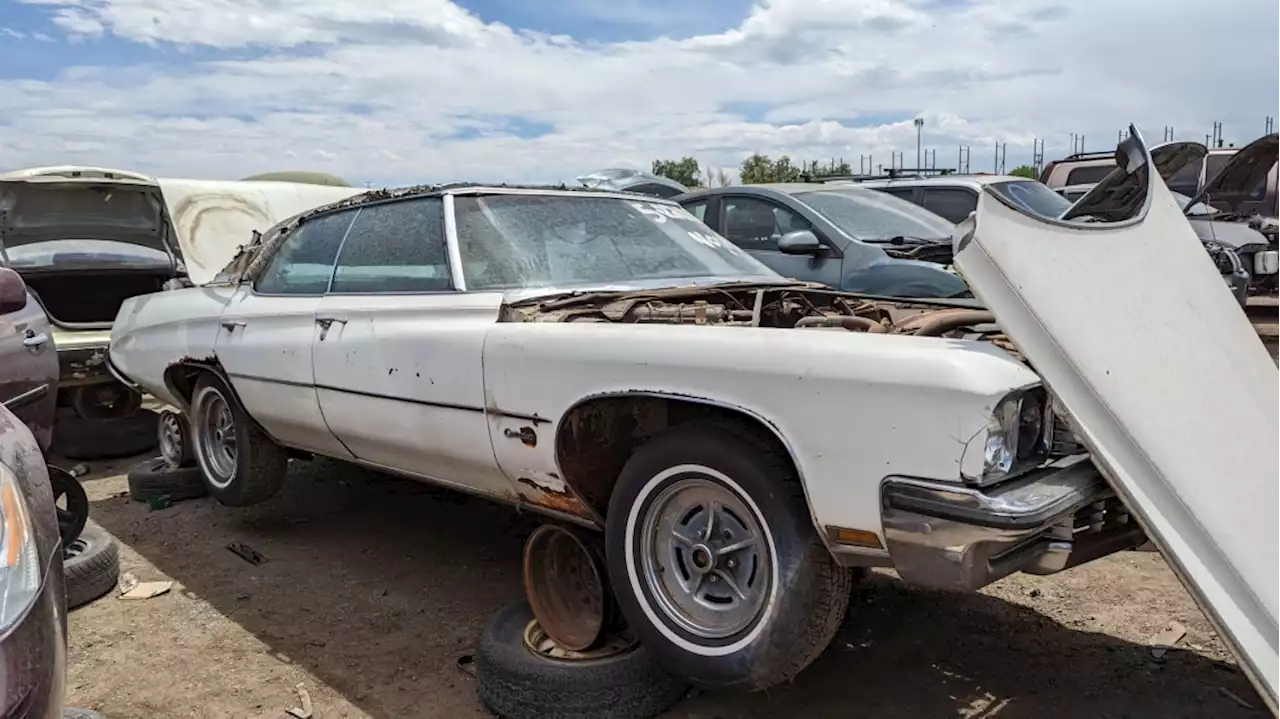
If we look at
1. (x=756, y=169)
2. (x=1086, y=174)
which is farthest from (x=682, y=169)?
(x=1086, y=174)

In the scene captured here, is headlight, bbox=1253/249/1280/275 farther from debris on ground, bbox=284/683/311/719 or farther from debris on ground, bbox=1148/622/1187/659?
debris on ground, bbox=284/683/311/719

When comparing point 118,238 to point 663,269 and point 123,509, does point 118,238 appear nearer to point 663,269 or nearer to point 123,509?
point 123,509

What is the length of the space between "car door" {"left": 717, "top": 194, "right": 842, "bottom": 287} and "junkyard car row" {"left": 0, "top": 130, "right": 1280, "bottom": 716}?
304 cm

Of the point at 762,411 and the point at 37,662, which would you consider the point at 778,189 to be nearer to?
the point at 762,411

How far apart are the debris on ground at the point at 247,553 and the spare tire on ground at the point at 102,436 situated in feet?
8.34

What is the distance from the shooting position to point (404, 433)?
12.1 ft

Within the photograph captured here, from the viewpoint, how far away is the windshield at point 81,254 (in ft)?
22.7

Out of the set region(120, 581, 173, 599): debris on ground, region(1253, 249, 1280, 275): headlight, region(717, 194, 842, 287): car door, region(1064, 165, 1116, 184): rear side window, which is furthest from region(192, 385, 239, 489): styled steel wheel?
region(1064, 165, 1116, 184): rear side window

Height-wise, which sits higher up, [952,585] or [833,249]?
[833,249]

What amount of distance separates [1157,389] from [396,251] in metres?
2.95

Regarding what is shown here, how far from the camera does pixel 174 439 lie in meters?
5.89

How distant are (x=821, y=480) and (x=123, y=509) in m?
4.72

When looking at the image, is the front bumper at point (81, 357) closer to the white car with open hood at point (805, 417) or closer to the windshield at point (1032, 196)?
the white car with open hood at point (805, 417)

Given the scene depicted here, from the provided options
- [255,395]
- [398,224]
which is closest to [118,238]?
[255,395]
